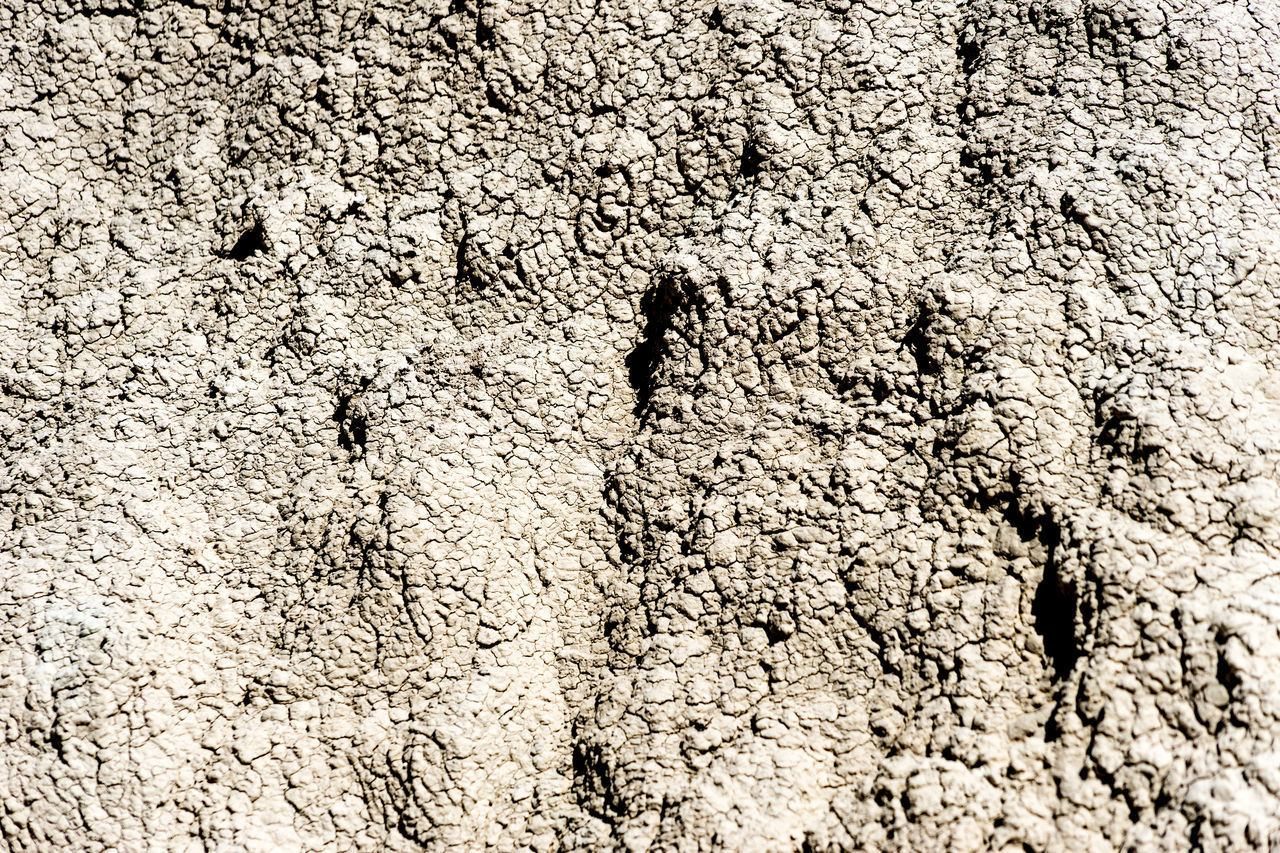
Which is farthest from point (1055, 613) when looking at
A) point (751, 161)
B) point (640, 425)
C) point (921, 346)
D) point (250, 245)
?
point (250, 245)

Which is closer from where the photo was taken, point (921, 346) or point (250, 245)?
point (921, 346)

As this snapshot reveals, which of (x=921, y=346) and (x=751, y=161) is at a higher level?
(x=751, y=161)

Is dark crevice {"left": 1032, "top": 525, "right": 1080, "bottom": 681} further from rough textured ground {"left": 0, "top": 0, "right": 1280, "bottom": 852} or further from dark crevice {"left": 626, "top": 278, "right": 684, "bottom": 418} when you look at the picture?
dark crevice {"left": 626, "top": 278, "right": 684, "bottom": 418}

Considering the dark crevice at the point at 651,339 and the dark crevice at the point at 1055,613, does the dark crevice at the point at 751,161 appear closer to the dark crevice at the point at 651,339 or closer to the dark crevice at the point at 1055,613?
the dark crevice at the point at 651,339

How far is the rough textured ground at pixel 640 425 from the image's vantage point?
5.12 feet

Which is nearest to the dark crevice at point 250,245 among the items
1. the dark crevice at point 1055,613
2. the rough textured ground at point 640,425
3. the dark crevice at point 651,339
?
the rough textured ground at point 640,425

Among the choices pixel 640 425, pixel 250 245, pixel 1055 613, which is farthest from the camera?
pixel 250 245

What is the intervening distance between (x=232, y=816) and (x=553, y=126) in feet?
4.97

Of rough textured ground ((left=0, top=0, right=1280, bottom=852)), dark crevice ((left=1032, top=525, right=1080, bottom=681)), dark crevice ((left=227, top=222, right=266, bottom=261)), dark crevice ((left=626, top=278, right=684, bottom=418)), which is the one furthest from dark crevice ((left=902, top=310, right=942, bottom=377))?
dark crevice ((left=227, top=222, right=266, bottom=261))

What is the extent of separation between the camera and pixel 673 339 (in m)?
1.90

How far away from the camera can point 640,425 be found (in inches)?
74.9

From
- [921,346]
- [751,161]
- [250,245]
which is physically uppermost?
[751,161]

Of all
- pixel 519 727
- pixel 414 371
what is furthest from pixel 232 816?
pixel 414 371

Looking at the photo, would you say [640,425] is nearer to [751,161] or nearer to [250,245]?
[751,161]
